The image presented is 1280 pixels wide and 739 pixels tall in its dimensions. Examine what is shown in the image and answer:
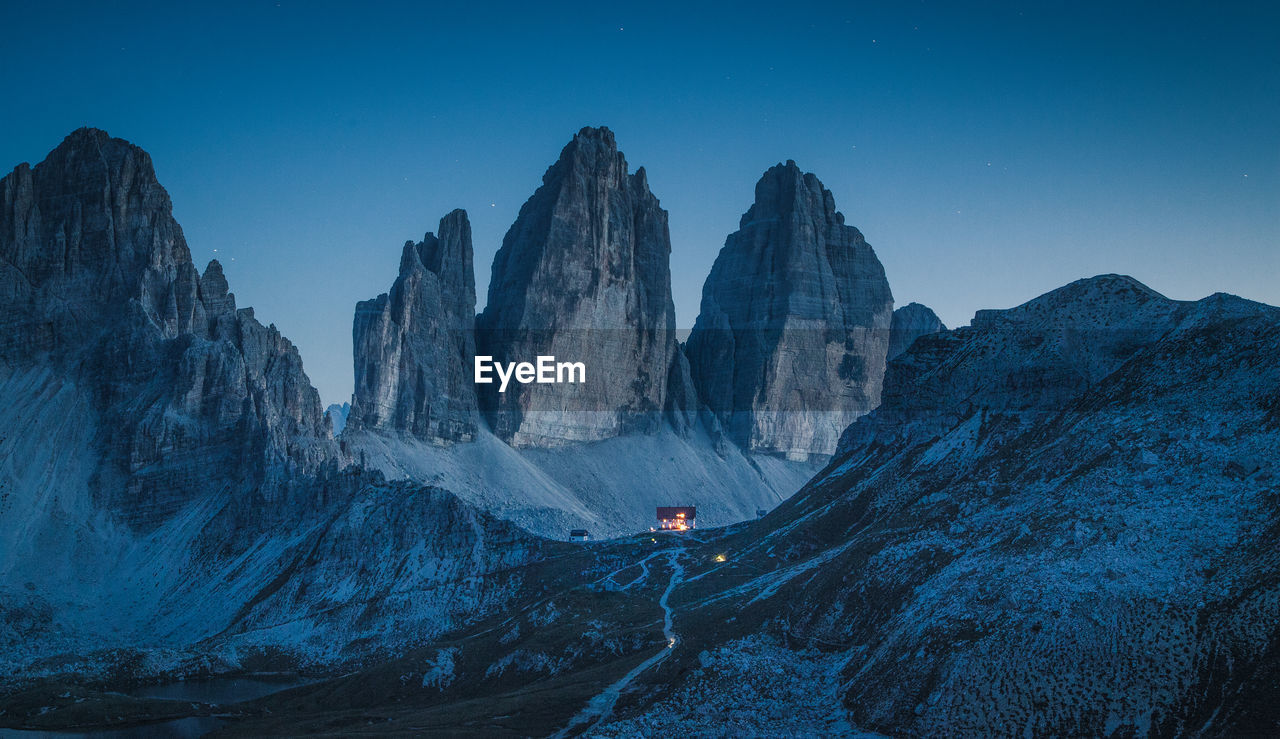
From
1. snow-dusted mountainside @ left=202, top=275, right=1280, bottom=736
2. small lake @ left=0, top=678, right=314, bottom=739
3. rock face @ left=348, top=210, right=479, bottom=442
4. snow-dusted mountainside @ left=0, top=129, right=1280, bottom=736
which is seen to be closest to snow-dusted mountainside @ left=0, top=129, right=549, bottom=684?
snow-dusted mountainside @ left=0, top=129, right=1280, bottom=736

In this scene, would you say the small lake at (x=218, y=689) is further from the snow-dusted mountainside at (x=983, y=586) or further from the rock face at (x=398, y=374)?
the rock face at (x=398, y=374)

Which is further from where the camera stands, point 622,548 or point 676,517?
point 676,517

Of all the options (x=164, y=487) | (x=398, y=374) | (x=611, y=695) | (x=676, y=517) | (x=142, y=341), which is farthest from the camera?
(x=398, y=374)

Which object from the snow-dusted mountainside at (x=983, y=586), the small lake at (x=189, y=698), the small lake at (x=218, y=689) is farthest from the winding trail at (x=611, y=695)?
the small lake at (x=218, y=689)

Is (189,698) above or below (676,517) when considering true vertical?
below

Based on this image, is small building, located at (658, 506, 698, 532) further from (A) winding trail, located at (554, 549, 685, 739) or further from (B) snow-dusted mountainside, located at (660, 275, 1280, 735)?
(A) winding trail, located at (554, 549, 685, 739)

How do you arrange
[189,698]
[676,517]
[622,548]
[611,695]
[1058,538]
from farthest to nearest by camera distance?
[676,517] → [622,548] → [189,698] → [611,695] → [1058,538]

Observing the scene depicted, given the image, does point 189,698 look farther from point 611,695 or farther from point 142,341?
point 142,341

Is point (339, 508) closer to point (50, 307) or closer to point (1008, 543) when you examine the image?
point (50, 307)

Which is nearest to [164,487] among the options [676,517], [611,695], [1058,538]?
[676,517]

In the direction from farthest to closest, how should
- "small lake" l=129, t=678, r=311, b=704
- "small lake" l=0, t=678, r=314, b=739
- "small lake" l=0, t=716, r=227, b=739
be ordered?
"small lake" l=129, t=678, r=311, b=704
"small lake" l=0, t=678, r=314, b=739
"small lake" l=0, t=716, r=227, b=739
